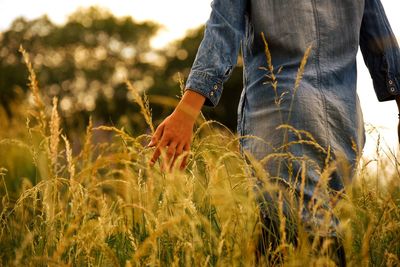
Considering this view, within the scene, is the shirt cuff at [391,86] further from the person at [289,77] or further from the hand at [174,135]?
the hand at [174,135]

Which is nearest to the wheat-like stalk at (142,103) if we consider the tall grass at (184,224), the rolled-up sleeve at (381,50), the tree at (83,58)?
the tall grass at (184,224)

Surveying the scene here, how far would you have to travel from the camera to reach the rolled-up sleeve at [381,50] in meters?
2.64

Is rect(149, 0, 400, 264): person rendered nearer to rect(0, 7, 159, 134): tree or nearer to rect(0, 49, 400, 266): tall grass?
rect(0, 49, 400, 266): tall grass

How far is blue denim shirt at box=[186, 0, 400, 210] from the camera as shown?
2215 mm

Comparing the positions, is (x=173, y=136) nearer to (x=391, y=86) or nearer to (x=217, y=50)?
(x=217, y=50)

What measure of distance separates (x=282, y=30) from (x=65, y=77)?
106 ft

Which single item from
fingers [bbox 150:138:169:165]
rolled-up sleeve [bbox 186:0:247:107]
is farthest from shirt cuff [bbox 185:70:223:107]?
fingers [bbox 150:138:169:165]

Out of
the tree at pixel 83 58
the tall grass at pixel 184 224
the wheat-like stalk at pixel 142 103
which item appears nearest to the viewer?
the tall grass at pixel 184 224

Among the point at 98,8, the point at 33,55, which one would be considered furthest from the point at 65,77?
the point at 98,8

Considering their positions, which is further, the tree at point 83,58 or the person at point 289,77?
the tree at point 83,58

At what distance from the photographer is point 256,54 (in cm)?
234

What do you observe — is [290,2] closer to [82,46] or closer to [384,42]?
[384,42]

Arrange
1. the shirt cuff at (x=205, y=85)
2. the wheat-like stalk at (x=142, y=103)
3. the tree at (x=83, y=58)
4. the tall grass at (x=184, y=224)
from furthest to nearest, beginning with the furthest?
the tree at (x=83, y=58) → the wheat-like stalk at (x=142, y=103) → the shirt cuff at (x=205, y=85) → the tall grass at (x=184, y=224)

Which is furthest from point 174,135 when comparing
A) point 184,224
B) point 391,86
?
point 391,86
